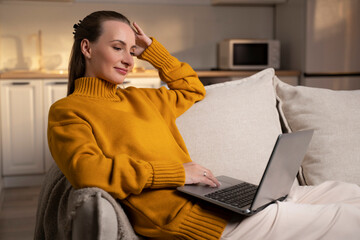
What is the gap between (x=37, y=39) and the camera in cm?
428

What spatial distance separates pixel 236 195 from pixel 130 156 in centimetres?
34

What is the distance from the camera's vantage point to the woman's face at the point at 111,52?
5.22ft

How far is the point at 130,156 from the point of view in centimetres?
142

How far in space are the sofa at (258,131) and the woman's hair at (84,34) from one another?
355 millimetres

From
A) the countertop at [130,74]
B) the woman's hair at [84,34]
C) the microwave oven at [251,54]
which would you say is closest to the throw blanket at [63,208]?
the woman's hair at [84,34]

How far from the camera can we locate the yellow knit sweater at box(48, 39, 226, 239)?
1286mm

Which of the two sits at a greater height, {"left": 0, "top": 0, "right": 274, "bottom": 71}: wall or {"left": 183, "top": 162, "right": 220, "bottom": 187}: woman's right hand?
{"left": 0, "top": 0, "right": 274, "bottom": 71}: wall

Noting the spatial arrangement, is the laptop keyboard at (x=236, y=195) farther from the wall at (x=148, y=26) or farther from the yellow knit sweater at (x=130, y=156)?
the wall at (x=148, y=26)

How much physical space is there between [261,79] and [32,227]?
1.71m

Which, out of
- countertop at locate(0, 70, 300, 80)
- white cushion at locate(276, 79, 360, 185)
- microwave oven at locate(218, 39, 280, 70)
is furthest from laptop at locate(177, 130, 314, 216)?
microwave oven at locate(218, 39, 280, 70)

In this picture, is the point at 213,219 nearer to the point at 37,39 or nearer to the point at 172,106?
the point at 172,106

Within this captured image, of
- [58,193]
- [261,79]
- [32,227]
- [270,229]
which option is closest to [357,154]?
[261,79]

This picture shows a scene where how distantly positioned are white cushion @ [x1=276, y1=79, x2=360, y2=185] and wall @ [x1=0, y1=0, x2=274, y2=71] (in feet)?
9.05

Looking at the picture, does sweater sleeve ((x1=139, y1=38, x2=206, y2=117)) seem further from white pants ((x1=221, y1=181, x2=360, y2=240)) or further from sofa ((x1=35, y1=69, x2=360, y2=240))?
white pants ((x1=221, y1=181, x2=360, y2=240))
